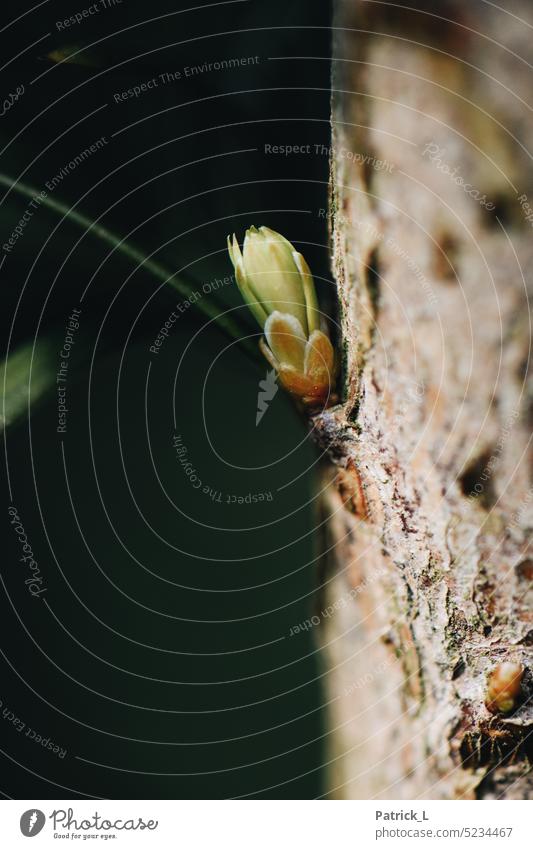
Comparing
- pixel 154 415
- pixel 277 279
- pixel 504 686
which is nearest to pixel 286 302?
pixel 277 279

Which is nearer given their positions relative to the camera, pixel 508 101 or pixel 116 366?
pixel 508 101

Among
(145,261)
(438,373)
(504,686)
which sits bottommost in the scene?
(504,686)

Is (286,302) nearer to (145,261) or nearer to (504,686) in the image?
(145,261)

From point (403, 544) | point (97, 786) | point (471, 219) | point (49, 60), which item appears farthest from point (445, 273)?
point (97, 786)

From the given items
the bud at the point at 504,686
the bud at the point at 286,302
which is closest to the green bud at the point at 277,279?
the bud at the point at 286,302

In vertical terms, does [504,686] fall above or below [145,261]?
below
